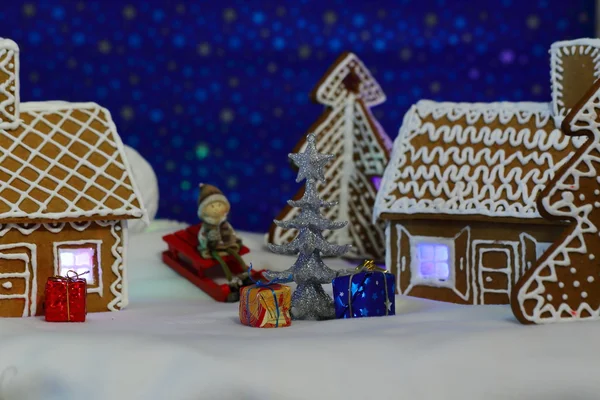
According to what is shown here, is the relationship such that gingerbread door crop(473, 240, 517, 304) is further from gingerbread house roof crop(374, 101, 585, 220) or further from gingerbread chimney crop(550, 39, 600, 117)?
gingerbread chimney crop(550, 39, 600, 117)

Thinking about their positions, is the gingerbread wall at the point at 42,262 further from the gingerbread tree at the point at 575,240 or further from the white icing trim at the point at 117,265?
the gingerbread tree at the point at 575,240

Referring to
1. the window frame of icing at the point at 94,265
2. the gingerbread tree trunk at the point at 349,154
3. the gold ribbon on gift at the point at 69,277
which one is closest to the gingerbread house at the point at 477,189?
the gingerbread tree trunk at the point at 349,154

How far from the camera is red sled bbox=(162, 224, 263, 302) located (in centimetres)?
462

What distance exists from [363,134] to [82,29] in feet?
6.69

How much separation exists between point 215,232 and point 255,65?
6.27 feet

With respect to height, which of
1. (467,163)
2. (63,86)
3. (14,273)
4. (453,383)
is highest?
(63,86)

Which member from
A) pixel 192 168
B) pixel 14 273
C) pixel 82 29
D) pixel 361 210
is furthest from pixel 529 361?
pixel 82 29

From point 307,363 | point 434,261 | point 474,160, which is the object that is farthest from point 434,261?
point 307,363

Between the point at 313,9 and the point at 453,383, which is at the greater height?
the point at 313,9

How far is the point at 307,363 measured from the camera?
9.67 feet

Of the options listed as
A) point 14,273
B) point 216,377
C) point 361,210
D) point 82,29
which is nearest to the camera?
point 216,377

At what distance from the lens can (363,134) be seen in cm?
558

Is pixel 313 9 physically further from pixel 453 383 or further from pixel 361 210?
pixel 453 383

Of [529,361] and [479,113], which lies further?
[479,113]
